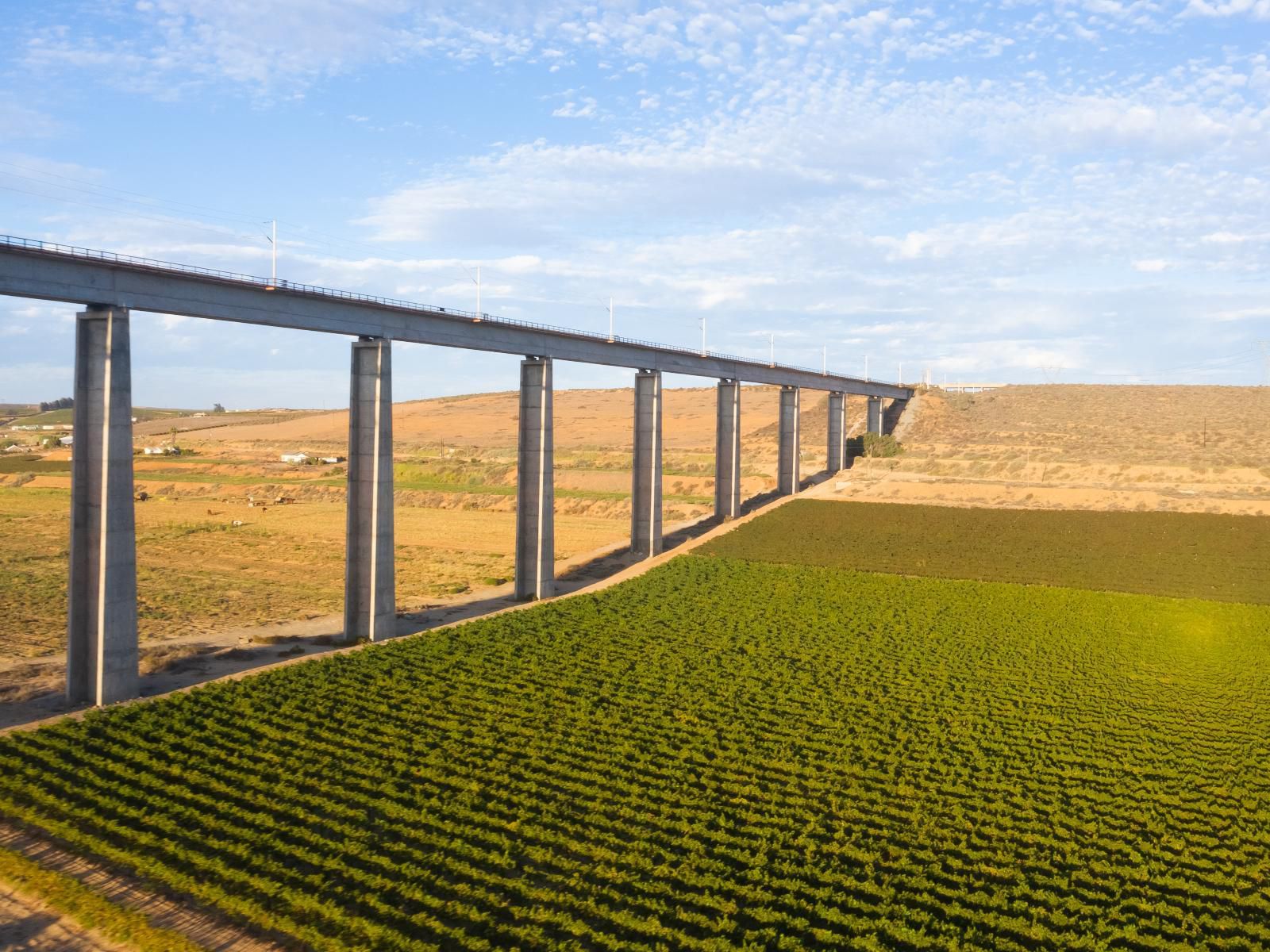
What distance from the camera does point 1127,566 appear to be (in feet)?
187

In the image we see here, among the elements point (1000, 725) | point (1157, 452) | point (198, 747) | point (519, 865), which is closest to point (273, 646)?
point (198, 747)

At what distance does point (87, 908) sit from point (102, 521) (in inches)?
615

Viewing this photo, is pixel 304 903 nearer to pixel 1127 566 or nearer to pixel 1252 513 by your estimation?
pixel 1127 566

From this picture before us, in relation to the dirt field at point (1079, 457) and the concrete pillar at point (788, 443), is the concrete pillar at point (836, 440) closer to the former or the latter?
the dirt field at point (1079, 457)

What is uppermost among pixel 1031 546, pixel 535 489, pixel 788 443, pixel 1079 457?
pixel 788 443

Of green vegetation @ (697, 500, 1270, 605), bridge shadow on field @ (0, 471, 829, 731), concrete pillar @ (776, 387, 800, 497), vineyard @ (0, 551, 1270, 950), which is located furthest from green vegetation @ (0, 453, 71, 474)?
vineyard @ (0, 551, 1270, 950)

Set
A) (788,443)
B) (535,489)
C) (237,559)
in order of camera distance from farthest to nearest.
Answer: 1. (788,443)
2. (237,559)
3. (535,489)

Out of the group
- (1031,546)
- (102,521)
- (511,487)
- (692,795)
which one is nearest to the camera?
(692,795)

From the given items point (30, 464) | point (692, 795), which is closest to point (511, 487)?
point (30, 464)

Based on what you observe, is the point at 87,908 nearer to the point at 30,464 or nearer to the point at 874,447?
the point at 874,447

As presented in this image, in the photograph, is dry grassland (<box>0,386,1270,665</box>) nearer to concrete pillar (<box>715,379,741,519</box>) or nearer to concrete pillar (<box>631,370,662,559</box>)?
concrete pillar (<box>715,379,741,519</box>)

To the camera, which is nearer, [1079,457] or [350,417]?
[350,417]

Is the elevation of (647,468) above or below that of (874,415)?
below

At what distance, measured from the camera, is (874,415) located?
108m
